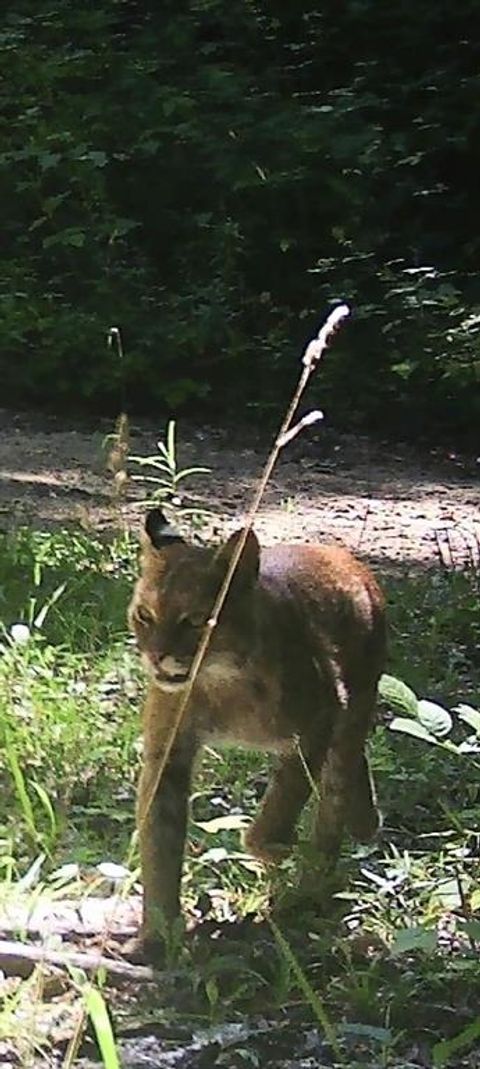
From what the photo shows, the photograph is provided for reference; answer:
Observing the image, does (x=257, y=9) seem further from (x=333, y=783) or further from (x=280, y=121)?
(x=333, y=783)

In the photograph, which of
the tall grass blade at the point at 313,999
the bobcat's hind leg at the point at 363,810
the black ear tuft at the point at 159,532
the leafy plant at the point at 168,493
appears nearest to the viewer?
the tall grass blade at the point at 313,999

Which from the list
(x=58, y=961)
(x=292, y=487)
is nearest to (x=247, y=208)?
(x=292, y=487)

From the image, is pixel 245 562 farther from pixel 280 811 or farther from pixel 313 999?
pixel 313 999

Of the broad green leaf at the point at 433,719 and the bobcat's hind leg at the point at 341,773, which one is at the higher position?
the broad green leaf at the point at 433,719

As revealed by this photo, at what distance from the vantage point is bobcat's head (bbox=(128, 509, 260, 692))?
8.92 ft

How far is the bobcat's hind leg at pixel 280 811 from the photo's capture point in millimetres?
3082

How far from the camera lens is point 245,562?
285 centimetres

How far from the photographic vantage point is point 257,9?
33.1ft

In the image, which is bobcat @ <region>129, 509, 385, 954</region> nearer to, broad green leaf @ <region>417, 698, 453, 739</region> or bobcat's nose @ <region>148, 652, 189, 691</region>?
bobcat's nose @ <region>148, 652, 189, 691</region>

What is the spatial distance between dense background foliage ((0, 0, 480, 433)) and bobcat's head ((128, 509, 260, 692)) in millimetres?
5255

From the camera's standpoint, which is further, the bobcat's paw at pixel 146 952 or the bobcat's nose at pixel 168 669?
the bobcat's paw at pixel 146 952

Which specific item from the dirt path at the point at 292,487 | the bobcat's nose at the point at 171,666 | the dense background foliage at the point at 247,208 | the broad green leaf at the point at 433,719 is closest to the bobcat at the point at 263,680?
the bobcat's nose at the point at 171,666

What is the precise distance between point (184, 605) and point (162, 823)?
15.4 inches

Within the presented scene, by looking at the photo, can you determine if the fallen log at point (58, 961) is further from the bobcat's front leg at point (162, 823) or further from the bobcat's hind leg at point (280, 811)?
the bobcat's hind leg at point (280, 811)
